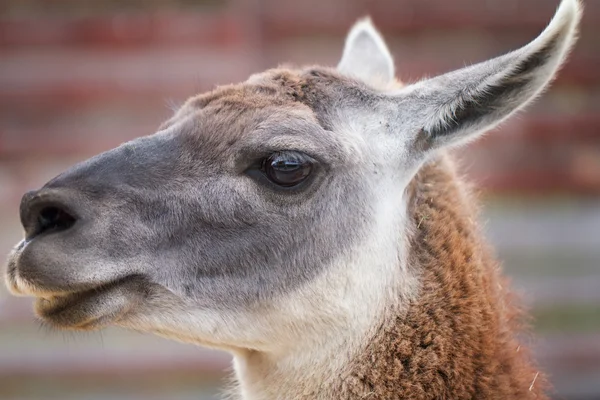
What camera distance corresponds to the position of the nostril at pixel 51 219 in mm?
2855

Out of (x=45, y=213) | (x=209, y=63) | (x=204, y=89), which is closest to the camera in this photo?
(x=45, y=213)

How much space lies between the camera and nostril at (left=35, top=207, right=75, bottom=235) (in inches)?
112

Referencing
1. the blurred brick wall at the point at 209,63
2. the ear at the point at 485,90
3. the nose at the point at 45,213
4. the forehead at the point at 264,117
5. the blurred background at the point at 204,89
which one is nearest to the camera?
the nose at the point at 45,213

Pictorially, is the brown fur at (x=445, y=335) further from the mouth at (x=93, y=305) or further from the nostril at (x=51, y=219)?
the nostril at (x=51, y=219)

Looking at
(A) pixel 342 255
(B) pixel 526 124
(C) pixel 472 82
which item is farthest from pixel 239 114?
(B) pixel 526 124

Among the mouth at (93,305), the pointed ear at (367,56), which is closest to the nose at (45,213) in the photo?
the mouth at (93,305)

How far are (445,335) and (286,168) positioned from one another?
899 millimetres

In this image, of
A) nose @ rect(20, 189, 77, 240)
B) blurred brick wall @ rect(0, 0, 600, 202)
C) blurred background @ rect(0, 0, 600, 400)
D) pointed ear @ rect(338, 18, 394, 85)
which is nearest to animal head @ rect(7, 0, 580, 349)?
nose @ rect(20, 189, 77, 240)

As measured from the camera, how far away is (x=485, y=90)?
10.4ft

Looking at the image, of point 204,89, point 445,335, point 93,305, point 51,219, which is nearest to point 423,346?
point 445,335

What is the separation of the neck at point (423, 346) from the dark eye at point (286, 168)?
1.66 ft

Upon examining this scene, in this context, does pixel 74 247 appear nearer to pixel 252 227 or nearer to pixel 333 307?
pixel 252 227

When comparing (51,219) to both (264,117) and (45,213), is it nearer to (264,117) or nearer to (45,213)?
(45,213)

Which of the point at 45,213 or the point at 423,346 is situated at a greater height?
the point at 45,213
